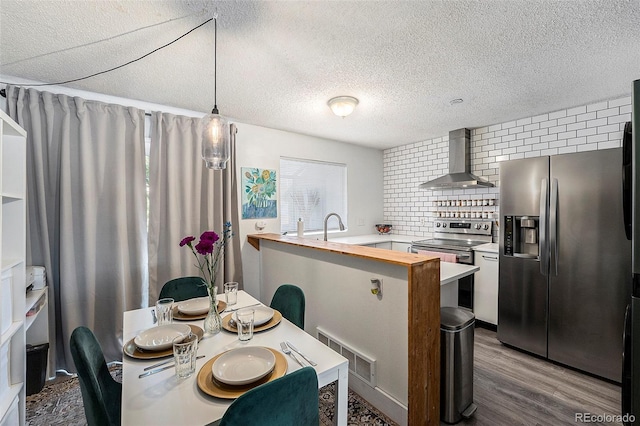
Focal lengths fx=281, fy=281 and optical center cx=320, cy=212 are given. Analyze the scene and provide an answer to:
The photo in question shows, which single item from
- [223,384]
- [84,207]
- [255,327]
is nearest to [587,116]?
[255,327]

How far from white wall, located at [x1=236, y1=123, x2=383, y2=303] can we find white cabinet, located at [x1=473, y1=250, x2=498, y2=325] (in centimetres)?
196

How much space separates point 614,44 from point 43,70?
157 inches

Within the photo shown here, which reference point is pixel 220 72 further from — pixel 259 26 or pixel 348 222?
pixel 348 222

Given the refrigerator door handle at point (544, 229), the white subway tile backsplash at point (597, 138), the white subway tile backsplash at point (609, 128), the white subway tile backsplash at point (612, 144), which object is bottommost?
the refrigerator door handle at point (544, 229)

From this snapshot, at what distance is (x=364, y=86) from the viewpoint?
2.43 m

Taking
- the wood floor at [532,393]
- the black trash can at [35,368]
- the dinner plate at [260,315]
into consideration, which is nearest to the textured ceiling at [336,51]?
the dinner plate at [260,315]

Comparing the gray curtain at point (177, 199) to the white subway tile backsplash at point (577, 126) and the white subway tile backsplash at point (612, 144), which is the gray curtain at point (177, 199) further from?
the white subway tile backsplash at point (612, 144)

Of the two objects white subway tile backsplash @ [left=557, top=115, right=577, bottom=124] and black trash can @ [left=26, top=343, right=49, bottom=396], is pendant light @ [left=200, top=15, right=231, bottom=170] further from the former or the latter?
white subway tile backsplash @ [left=557, top=115, right=577, bottom=124]

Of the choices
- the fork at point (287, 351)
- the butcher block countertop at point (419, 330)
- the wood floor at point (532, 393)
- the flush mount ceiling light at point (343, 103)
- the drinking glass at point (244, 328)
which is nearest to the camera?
the fork at point (287, 351)

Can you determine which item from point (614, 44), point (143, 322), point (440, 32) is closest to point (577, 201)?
point (614, 44)

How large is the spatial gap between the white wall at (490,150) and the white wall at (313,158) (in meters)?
0.35

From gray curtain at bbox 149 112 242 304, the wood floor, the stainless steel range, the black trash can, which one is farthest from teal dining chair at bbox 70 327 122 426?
the stainless steel range

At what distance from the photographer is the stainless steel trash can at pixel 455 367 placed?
180 cm

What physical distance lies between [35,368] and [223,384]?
2.15 metres
